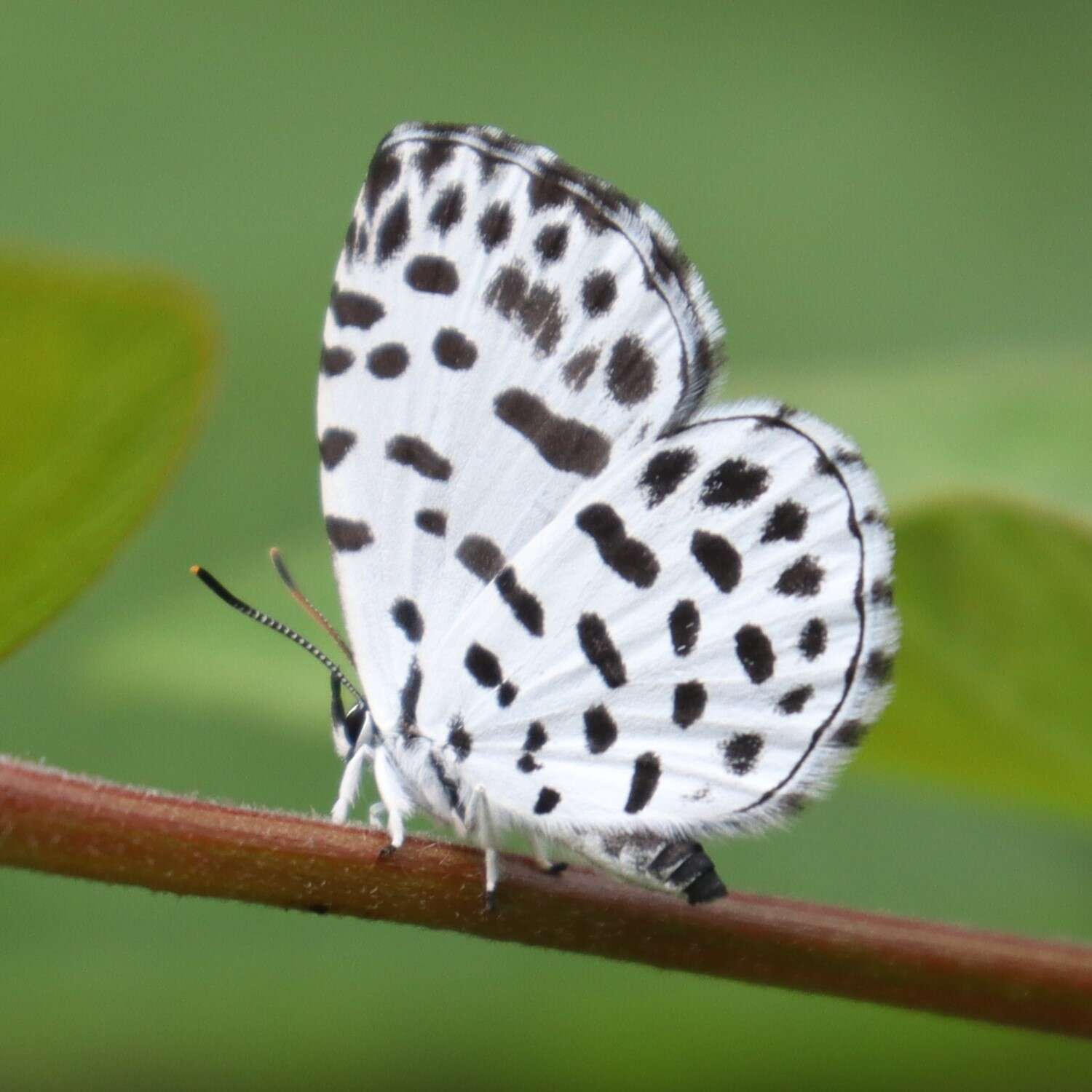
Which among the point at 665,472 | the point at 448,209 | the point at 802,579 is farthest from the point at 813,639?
the point at 448,209


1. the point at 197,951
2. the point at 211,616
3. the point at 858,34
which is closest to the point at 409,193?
the point at 211,616

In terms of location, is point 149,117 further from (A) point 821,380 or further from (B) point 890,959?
(B) point 890,959

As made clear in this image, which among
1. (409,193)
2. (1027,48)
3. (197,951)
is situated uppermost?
(1027,48)

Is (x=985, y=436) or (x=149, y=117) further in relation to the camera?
(x=149, y=117)

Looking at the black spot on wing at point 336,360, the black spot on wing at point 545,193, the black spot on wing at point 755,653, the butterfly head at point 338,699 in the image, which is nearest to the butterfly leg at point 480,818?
the butterfly head at point 338,699

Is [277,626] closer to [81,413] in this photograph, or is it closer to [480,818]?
[480,818]

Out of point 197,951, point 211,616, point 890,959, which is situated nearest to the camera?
point 890,959

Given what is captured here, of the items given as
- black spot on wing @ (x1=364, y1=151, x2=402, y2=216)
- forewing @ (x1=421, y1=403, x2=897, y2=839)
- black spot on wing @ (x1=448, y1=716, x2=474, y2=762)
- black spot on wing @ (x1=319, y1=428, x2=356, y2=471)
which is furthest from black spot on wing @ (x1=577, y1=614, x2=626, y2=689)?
black spot on wing @ (x1=364, y1=151, x2=402, y2=216)
